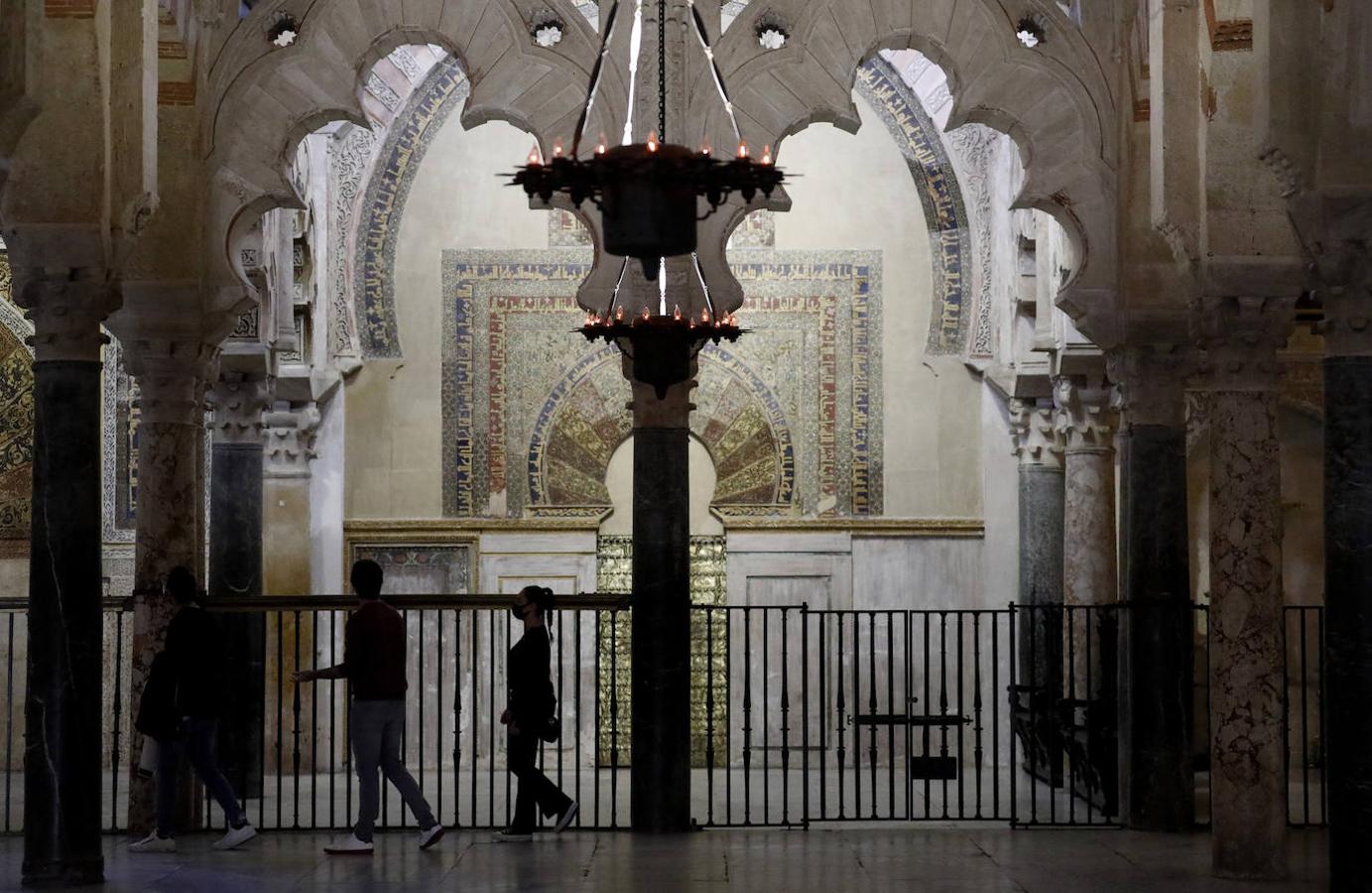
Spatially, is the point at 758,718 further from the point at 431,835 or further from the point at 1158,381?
the point at 431,835

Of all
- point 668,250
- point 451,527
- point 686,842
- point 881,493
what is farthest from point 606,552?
point 668,250

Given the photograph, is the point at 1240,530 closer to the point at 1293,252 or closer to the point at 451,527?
the point at 1293,252

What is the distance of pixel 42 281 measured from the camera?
27.5 ft

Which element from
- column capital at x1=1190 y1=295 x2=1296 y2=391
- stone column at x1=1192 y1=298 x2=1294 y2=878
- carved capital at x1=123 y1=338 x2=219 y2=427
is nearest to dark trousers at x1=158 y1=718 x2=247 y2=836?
carved capital at x1=123 y1=338 x2=219 y2=427

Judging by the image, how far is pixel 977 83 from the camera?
1070cm

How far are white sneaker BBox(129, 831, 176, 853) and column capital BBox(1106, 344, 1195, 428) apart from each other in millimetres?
5377

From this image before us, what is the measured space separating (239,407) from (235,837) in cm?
432

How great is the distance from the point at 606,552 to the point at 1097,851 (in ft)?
20.7

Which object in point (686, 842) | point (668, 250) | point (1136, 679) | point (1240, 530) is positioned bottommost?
point (686, 842)

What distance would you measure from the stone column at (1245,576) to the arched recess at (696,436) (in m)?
6.58

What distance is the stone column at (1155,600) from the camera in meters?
10.3

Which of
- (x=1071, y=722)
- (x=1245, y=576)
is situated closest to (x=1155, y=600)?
(x=1071, y=722)

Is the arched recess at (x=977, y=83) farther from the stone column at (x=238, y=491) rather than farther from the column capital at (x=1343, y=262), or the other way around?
the stone column at (x=238, y=491)

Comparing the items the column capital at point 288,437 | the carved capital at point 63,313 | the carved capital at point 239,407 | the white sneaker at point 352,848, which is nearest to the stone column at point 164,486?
the white sneaker at point 352,848
